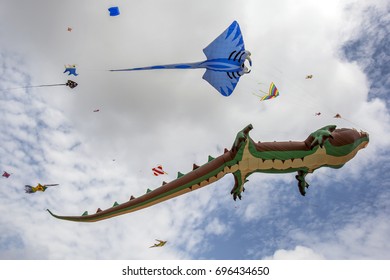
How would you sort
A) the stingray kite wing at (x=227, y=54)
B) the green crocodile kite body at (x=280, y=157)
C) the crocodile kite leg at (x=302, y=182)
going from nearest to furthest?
1. the green crocodile kite body at (x=280, y=157)
2. the crocodile kite leg at (x=302, y=182)
3. the stingray kite wing at (x=227, y=54)

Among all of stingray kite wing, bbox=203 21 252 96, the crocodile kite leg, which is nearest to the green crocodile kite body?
the crocodile kite leg

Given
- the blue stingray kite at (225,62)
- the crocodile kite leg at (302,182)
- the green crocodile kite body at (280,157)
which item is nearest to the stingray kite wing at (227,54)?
the blue stingray kite at (225,62)

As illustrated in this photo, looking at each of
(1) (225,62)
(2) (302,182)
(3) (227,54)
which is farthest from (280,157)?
(3) (227,54)

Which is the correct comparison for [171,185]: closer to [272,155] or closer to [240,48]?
[272,155]

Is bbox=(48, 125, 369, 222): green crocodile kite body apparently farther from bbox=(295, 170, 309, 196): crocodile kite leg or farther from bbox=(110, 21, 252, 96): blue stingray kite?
bbox=(110, 21, 252, 96): blue stingray kite

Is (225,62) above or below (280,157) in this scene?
above

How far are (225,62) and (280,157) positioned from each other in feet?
15.1

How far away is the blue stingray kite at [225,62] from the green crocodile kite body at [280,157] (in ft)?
9.63

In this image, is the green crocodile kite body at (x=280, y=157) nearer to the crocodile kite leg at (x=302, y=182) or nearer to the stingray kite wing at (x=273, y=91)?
the crocodile kite leg at (x=302, y=182)

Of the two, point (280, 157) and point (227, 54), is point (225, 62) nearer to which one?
point (227, 54)

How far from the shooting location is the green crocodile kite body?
11.4 m

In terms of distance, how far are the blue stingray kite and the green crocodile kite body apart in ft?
9.63

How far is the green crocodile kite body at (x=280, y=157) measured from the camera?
1138 centimetres

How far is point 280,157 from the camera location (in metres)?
11.5
